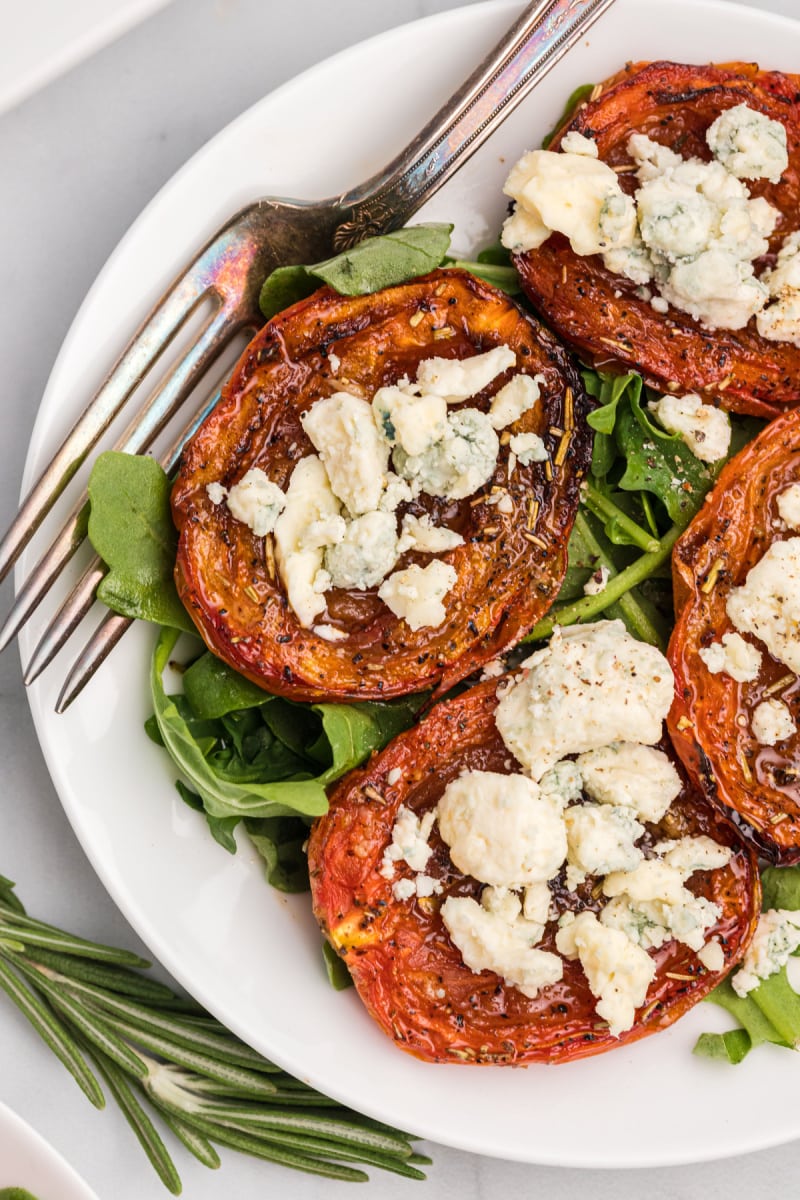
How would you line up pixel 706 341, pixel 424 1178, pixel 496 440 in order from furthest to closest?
pixel 424 1178 → pixel 706 341 → pixel 496 440

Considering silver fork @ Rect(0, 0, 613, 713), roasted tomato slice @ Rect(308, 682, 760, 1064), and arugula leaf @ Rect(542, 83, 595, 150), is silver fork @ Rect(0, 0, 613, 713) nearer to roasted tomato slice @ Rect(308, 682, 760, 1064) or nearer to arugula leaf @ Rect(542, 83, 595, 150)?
arugula leaf @ Rect(542, 83, 595, 150)

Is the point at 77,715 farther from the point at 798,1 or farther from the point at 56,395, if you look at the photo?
the point at 798,1

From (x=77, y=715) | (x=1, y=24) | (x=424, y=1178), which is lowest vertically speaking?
(x=424, y=1178)

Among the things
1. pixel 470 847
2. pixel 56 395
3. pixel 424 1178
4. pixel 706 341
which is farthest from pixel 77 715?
pixel 706 341

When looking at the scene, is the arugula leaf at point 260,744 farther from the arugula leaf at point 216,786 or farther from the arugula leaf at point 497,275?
the arugula leaf at point 497,275

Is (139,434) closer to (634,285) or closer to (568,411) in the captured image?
(568,411)

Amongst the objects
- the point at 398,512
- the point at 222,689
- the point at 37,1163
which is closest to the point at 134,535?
the point at 222,689

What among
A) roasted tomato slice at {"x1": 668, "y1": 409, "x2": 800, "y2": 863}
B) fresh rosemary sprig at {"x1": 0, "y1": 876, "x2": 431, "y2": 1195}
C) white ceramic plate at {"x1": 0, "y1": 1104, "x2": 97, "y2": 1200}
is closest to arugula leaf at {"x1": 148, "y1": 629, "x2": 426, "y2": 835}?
fresh rosemary sprig at {"x1": 0, "y1": 876, "x2": 431, "y2": 1195}
